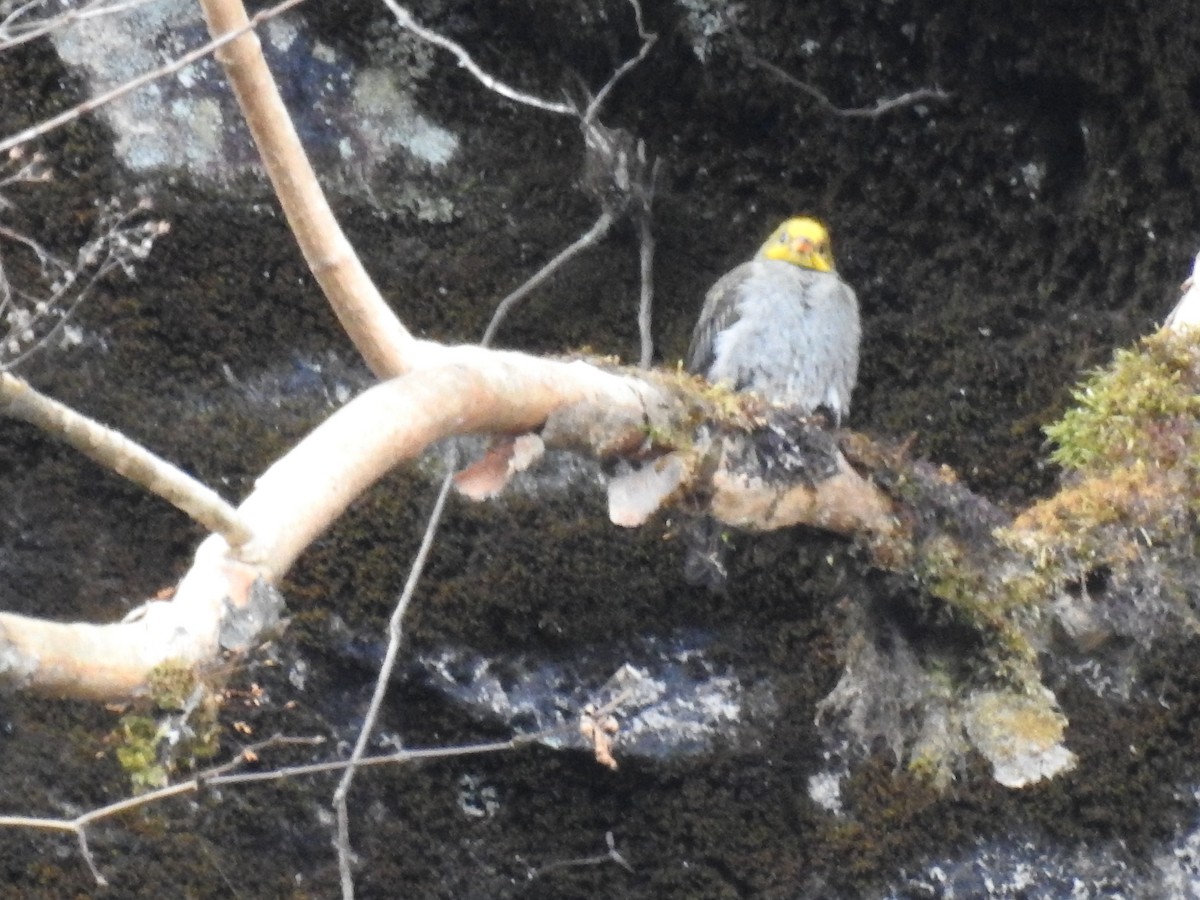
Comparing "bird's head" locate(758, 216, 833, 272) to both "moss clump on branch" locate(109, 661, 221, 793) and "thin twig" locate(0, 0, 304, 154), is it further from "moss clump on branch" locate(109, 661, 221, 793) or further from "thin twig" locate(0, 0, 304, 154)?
"moss clump on branch" locate(109, 661, 221, 793)

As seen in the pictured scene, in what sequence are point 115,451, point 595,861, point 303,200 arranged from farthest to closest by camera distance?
point 595,861
point 303,200
point 115,451

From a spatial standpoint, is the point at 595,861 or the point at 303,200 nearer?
the point at 303,200

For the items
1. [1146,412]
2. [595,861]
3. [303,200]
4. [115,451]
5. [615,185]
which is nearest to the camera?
[115,451]

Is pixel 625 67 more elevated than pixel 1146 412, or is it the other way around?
pixel 625 67

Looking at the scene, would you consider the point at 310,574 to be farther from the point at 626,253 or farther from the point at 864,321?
the point at 864,321

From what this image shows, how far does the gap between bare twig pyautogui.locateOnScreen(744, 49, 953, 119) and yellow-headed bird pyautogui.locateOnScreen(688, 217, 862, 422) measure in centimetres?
25

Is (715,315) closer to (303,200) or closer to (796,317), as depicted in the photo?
(796,317)

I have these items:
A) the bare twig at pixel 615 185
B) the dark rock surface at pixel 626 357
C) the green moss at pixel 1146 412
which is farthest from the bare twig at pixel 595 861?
the green moss at pixel 1146 412

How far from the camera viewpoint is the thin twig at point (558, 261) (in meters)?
2.93

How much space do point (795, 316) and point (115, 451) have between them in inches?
84.2

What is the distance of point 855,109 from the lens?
315 centimetres

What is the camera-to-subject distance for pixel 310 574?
287cm

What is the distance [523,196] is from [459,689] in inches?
43.5

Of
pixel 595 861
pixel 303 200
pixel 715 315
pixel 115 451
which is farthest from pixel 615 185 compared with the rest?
pixel 115 451
